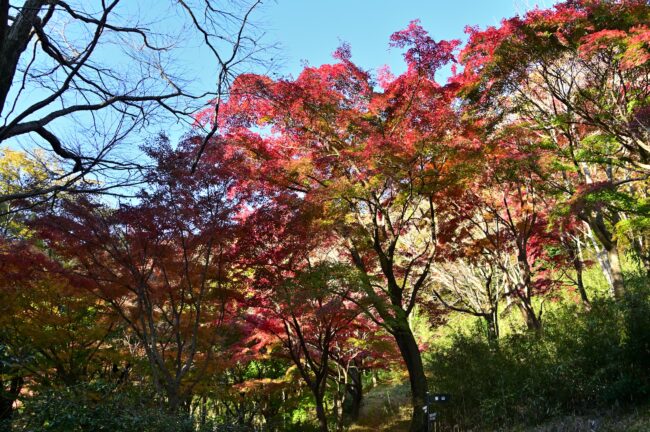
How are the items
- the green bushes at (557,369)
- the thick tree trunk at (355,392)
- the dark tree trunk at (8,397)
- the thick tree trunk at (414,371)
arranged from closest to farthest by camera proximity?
the green bushes at (557,369) → the thick tree trunk at (414,371) → the dark tree trunk at (8,397) → the thick tree trunk at (355,392)

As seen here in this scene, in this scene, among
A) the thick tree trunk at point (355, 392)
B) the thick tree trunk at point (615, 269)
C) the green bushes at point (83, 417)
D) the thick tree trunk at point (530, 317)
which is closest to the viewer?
the green bushes at point (83, 417)

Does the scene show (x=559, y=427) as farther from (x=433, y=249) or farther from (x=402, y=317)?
(x=433, y=249)

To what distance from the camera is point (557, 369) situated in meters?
7.59

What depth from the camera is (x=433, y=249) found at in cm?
909

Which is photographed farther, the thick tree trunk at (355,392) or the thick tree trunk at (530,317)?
the thick tree trunk at (355,392)

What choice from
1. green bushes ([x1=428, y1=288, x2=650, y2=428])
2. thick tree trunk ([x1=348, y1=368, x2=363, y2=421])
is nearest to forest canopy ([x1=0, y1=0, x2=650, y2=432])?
green bushes ([x1=428, y1=288, x2=650, y2=428])

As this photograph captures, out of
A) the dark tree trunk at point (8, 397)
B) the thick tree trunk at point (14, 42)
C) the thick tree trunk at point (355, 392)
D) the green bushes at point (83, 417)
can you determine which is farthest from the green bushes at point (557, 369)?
the dark tree trunk at point (8, 397)

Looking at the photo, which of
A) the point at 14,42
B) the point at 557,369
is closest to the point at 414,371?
the point at 557,369

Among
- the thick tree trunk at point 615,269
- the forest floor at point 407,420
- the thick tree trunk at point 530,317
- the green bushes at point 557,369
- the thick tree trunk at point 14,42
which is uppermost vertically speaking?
the thick tree trunk at point 14,42

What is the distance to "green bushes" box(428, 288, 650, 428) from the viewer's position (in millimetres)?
6988

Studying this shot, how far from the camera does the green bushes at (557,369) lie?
275 inches

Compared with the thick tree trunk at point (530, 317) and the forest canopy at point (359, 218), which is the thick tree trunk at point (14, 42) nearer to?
the forest canopy at point (359, 218)

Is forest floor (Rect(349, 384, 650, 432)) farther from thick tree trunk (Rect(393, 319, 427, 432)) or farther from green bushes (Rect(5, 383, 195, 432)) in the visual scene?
green bushes (Rect(5, 383, 195, 432))

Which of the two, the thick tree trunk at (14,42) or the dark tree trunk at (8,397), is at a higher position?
the thick tree trunk at (14,42)
